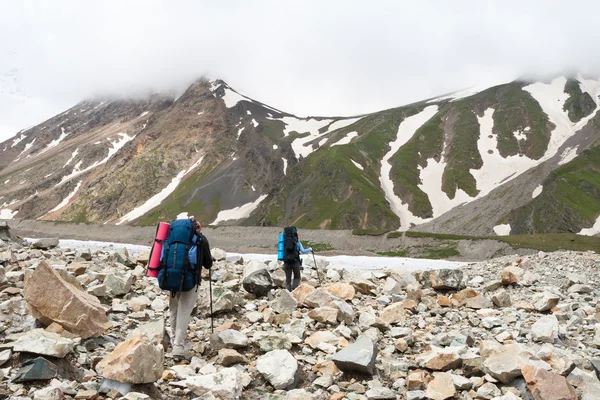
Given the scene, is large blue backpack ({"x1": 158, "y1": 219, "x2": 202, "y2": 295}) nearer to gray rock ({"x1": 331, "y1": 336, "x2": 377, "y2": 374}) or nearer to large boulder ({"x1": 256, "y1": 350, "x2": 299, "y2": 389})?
large boulder ({"x1": 256, "y1": 350, "x2": 299, "y2": 389})

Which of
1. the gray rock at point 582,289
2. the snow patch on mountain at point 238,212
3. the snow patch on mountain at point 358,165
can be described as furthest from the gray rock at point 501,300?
the snow patch on mountain at point 238,212

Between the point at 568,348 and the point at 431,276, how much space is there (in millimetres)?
7881

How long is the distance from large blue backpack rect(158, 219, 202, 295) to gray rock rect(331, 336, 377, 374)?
355cm

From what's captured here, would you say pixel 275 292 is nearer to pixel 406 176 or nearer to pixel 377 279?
pixel 377 279

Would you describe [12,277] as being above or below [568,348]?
above

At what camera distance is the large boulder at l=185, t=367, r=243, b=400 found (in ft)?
21.1

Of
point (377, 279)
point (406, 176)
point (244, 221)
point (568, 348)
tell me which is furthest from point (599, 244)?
point (244, 221)

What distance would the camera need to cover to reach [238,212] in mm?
175000

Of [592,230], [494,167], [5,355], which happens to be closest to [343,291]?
[5,355]

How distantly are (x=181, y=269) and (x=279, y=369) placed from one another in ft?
9.81

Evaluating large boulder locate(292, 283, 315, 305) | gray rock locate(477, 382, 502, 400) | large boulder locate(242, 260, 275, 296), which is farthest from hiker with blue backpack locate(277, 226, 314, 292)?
gray rock locate(477, 382, 502, 400)

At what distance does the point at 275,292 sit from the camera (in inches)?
578

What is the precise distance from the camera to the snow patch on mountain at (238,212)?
17112 centimetres

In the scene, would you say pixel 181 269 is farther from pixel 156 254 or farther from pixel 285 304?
pixel 285 304
